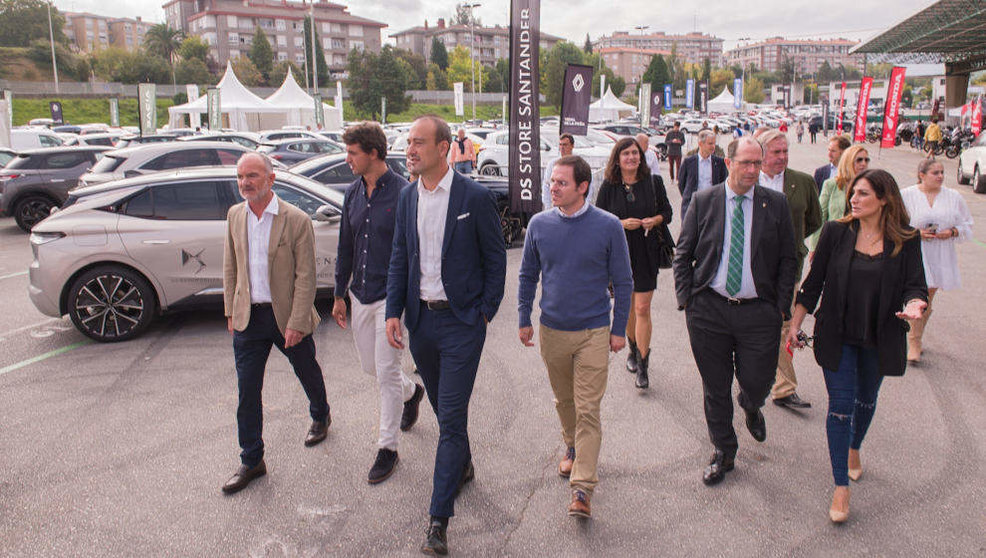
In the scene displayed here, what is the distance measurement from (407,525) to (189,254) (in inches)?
177

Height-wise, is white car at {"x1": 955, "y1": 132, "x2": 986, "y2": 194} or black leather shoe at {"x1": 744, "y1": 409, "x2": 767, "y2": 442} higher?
white car at {"x1": 955, "y1": 132, "x2": 986, "y2": 194}

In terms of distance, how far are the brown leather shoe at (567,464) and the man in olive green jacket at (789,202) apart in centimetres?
181

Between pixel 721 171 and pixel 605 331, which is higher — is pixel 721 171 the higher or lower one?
the higher one

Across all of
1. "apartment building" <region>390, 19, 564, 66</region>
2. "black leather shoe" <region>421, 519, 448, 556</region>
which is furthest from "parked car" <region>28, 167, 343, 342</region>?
"apartment building" <region>390, 19, 564, 66</region>

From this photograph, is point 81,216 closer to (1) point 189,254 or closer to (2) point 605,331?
(1) point 189,254

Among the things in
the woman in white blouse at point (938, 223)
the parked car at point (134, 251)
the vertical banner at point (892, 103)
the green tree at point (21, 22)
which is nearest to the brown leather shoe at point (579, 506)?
the woman in white blouse at point (938, 223)

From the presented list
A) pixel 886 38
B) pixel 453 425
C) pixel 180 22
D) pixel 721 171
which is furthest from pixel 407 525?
pixel 180 22

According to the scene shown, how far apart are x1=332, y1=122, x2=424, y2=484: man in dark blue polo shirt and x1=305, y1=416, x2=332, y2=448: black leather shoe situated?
0.64 metres

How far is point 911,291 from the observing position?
3.31 m

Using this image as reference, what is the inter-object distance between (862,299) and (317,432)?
3.35 m

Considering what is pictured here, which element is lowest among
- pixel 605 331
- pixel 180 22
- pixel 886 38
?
pixel 605 331

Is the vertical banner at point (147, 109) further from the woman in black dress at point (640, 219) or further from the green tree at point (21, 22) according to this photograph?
the green tree at point (21, 22)

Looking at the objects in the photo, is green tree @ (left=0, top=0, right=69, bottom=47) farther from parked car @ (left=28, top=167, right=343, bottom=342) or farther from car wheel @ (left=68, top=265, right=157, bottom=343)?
car wheel @ (left=68, top=265, right=157, bottom=343)

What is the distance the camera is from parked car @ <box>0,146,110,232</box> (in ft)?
44.2
